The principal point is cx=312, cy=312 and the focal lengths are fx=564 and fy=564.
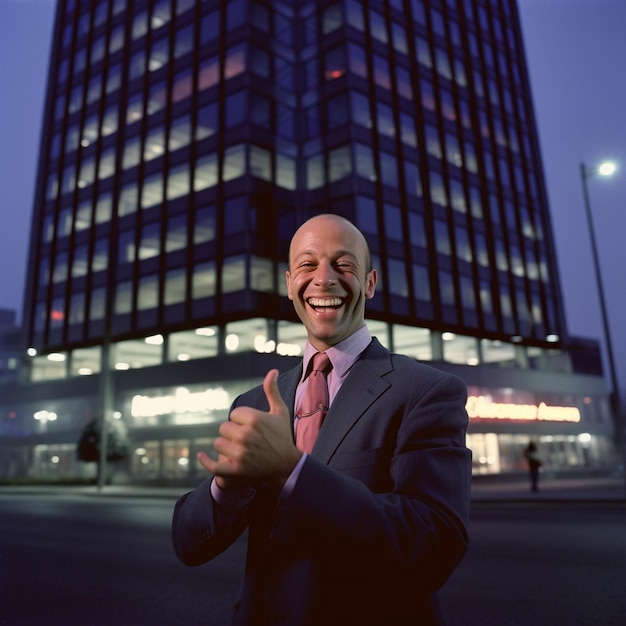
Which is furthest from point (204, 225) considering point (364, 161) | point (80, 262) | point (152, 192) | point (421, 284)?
point (421, 284)

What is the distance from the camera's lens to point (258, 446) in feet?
4.38

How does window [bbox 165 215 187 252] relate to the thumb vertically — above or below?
above

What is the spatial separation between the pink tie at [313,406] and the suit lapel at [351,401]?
6 centimetres

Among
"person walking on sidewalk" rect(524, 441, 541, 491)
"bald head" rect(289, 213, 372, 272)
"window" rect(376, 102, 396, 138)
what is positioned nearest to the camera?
"bald head" rect(289, 213, 372, 272)

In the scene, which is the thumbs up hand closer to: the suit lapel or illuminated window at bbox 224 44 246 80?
the suit lapel

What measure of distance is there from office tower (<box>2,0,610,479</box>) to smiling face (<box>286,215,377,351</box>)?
27258 millimetres

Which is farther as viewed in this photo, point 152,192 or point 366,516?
point 152,192

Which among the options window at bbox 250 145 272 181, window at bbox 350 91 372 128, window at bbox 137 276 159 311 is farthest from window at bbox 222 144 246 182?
window at bbox 137 276 159 311

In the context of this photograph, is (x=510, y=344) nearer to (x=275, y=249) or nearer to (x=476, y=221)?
(x=476, y=221)

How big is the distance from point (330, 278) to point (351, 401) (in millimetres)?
411

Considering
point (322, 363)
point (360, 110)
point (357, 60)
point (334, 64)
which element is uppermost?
point (357, 60)

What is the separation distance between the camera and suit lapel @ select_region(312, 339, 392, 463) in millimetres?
1662

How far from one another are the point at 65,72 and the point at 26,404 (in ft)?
86.2

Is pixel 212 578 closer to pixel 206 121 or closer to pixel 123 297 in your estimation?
pixel 123 297
